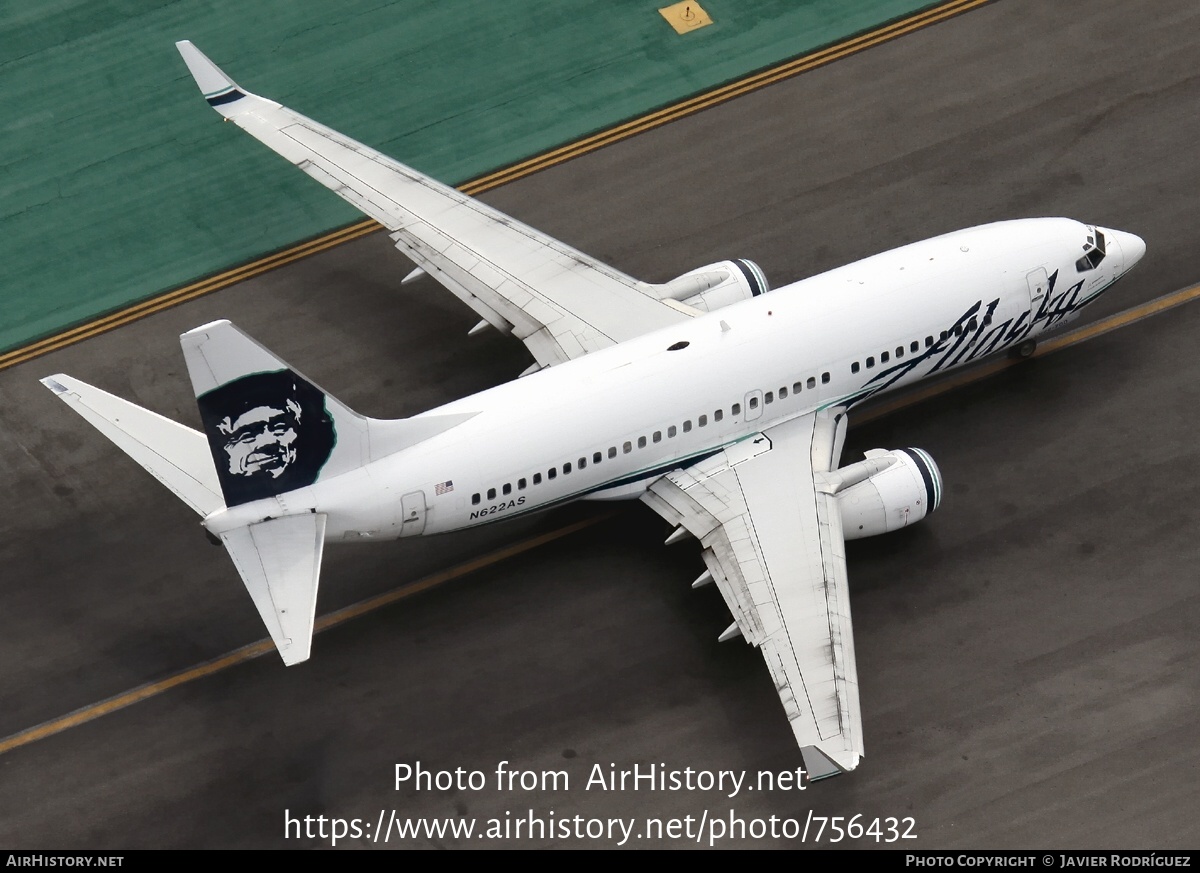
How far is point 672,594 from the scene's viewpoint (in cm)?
4388

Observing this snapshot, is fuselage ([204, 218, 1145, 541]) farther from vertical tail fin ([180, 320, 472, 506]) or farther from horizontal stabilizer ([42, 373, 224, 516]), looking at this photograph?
horizontal stabilizer ([42, 373, 224, 516])

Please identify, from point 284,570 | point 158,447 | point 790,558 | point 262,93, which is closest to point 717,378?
point 790,558

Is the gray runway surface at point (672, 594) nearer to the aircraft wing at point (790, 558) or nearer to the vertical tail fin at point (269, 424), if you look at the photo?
the aircraft wing at point (790, 558)

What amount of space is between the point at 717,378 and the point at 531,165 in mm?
14004

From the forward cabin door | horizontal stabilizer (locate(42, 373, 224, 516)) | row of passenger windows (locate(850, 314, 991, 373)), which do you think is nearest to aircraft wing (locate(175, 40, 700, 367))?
row of passenger windows (locate(850, 314, 991, 373))

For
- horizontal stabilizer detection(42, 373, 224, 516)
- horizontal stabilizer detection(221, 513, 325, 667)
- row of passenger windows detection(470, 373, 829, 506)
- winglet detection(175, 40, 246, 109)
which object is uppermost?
winglet detection(175, 40, 246, 109)

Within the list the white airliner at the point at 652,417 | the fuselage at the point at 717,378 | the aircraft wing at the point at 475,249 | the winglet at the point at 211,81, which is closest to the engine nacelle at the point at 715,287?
the white airliner at the point at 652,417

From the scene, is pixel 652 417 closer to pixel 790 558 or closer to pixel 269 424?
pixel 790 558

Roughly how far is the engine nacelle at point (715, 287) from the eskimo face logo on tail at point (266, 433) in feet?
38.6

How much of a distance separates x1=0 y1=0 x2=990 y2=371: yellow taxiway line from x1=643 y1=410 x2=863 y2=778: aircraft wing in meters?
14.4

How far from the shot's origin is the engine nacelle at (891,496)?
42656 mm

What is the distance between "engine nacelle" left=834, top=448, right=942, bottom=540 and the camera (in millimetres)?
42656

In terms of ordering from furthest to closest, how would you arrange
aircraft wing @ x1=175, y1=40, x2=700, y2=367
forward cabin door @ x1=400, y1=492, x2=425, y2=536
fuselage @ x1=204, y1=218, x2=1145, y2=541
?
aircraft wing @ x1=175, y1=40, x2=700, y2=367, fuselage @ x1=204, y1=218, x2=1145, y2=541, forward cabin door @ x1=400, y1=492, x2=425, y2=536
